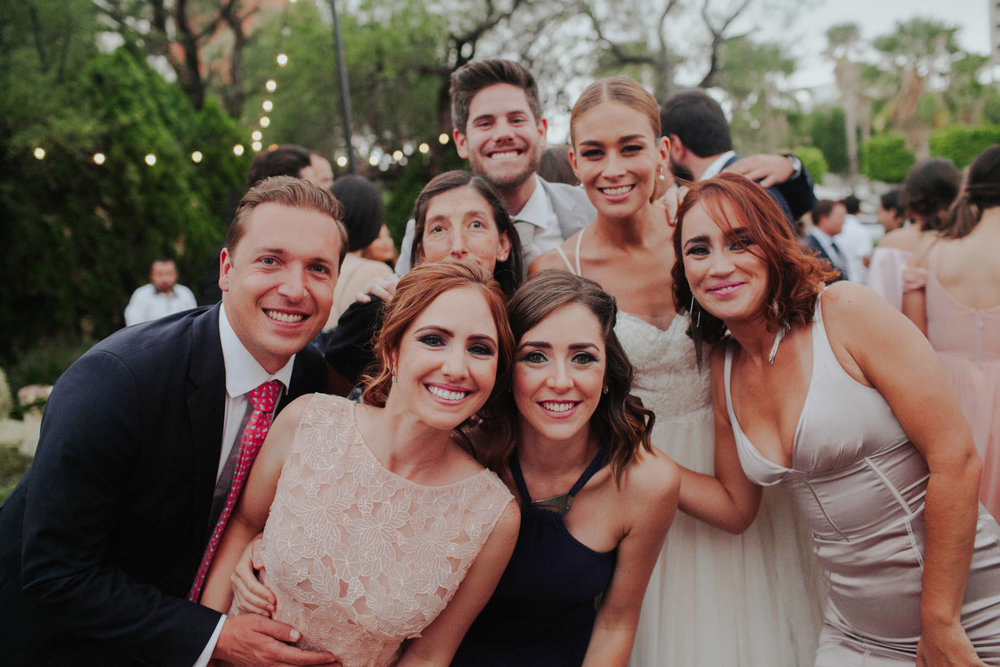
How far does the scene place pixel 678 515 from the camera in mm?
3049

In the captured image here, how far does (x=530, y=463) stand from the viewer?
2.62 meters

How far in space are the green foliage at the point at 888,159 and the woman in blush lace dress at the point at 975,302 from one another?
3808 centimetres

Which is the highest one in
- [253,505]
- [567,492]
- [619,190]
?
[619,190]

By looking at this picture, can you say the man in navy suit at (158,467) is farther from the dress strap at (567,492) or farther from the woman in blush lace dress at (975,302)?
the woman in blush lace dress at (975,302)

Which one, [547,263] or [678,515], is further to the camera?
[547,263]

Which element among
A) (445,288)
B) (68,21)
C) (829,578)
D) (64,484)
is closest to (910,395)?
(829,578)

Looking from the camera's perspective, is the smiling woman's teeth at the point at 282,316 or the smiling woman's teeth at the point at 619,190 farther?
the smiling woman's teeth at the point at 619,190

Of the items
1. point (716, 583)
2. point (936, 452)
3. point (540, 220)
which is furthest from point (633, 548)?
point (540, 220)

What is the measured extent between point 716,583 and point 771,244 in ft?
4.60

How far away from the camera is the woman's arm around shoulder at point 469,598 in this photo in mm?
2314

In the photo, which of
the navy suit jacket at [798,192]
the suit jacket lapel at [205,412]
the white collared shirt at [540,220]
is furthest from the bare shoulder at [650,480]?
the navy suit jacket at [798,192]

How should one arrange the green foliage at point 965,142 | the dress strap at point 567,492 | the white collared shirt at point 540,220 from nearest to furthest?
the dress strap at point 567,492, the white collared shirt at point 540,220, the green foliage at point 965,142

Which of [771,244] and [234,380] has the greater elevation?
[771,244]

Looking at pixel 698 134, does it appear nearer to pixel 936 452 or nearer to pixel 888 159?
pixel 936 452
